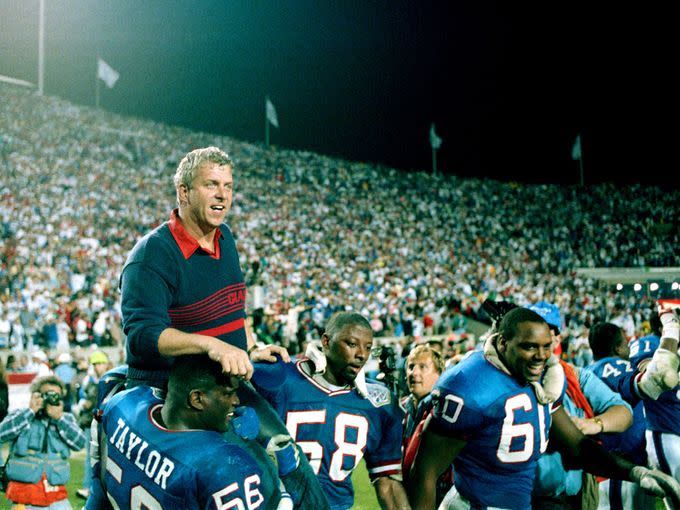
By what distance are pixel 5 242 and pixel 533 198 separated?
2622cm

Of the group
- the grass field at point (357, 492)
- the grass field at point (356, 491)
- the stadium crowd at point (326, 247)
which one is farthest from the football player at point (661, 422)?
the grass field at point (356, 491)

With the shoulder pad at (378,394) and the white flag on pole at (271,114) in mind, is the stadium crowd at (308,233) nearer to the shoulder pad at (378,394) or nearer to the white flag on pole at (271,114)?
the white flag on pole at (271,114)

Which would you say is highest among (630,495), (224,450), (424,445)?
(224,450)

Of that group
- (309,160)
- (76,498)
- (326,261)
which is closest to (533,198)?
(309,160)

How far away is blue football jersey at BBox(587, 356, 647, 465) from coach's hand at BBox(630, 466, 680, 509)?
6.74 feet

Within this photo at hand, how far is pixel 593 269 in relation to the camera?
2830cm


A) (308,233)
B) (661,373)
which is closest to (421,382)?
(661,373)

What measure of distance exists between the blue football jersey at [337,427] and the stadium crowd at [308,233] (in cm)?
1025

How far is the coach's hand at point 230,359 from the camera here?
2328 mm

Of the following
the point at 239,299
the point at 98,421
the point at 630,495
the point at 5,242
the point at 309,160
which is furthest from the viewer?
the point at 309,160

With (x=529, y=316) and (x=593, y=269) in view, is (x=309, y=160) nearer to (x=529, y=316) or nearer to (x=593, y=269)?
(x=593, y=269)

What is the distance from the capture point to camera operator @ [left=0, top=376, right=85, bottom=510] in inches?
234

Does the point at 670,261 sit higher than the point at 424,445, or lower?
higher

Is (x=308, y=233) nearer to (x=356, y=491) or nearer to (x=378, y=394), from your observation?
(x=356, y=491)
